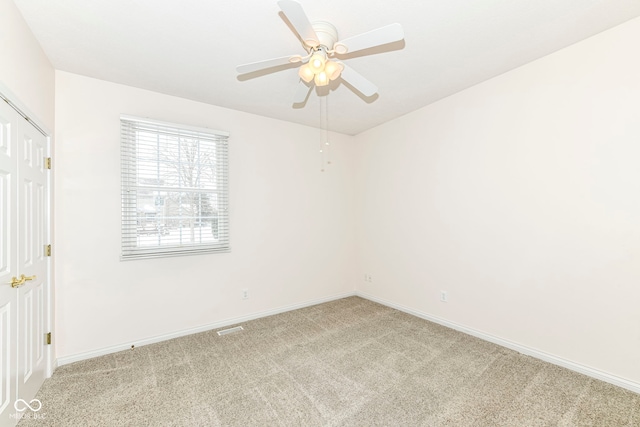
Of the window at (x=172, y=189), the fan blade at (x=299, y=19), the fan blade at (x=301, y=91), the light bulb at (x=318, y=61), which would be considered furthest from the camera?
the window at (x=172, y=189)

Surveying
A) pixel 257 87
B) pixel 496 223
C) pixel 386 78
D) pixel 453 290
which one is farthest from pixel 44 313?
pixel 496 223

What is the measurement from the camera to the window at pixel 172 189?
112 inches

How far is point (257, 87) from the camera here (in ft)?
9.57

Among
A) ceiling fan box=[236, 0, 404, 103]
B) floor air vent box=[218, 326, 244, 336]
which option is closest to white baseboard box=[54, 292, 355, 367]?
floor air vent box=[218, 326, 244, 336]

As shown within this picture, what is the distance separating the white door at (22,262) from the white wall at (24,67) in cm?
17

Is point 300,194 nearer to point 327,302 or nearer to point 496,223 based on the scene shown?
point 327,302

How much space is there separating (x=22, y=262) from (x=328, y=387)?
7.83 feet

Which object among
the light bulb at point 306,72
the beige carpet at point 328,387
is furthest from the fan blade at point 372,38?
the beige carpet at point 328,387

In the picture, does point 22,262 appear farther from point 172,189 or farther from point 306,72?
point 306,72

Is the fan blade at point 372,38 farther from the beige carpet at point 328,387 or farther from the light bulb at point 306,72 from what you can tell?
the beige carpet at point 328,387

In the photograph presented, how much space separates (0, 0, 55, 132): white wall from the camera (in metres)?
1.67

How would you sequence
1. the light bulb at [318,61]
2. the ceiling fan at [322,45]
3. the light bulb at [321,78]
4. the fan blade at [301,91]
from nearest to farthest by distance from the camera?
1. the ceiling fan at [322,45]
2. the light bulb at [318,61]
3. the light bulb at [321,78]
4. the fan blade at [301,91]

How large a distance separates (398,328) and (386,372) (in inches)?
37.7

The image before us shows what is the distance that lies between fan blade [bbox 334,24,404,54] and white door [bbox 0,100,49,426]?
2.10 metres
